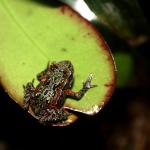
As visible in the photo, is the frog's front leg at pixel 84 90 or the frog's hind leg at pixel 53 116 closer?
the frog's front leg at pixel 84 90

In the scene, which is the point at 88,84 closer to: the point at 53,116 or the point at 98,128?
the point at 53,116

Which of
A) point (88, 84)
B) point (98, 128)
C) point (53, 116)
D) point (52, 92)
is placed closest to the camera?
point (88, 84)

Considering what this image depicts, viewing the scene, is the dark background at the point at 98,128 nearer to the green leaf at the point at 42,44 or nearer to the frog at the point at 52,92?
the frog at the point at 52,92

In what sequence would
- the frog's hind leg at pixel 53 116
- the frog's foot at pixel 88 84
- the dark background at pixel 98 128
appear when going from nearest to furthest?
the frog's foot at pixel 88 84 → the frog's hind leg at pixel 53 116 → the dark background at pixel 98 128

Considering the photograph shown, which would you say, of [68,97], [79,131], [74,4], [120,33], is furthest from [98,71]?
[79,131]

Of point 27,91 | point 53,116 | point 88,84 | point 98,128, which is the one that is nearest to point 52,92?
point 53,116

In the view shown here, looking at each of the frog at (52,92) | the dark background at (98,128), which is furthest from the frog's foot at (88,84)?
the dark background at (98,128)

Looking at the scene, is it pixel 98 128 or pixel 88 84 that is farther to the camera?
pixel 98 128

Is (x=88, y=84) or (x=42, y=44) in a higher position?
(x=42, y=44)
